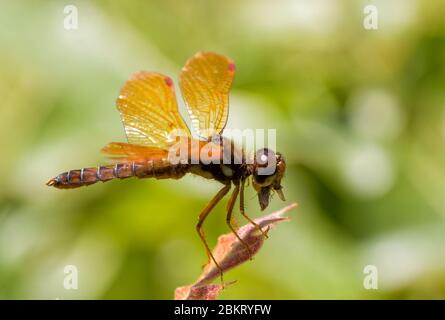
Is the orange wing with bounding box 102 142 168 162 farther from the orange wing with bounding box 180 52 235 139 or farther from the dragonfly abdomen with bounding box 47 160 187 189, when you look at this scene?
the orange wing with bounding box 180 52 235 139

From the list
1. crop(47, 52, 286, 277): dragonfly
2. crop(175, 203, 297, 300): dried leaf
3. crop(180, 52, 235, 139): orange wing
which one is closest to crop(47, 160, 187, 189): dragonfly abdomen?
crop(47, 52, 286, 277): dragonfly

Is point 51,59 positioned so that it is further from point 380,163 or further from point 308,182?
point 380,163

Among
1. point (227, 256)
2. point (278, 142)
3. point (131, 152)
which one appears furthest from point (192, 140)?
point (278, 142)

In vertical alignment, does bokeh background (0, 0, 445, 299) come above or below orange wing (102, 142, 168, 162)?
above

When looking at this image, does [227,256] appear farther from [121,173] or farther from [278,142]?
[278,142]
